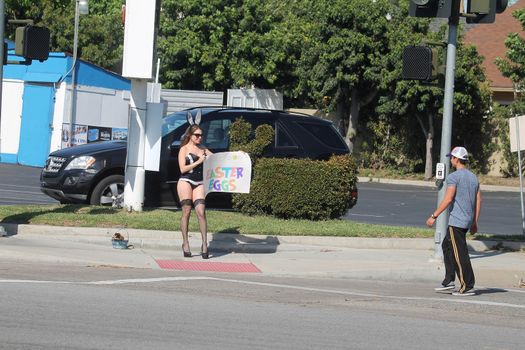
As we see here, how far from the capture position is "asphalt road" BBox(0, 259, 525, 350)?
776cm

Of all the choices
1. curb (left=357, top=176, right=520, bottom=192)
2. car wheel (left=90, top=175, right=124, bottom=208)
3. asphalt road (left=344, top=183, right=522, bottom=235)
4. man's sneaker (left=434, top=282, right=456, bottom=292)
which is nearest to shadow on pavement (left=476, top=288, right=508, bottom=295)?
man's sneaker (left=434, top=282, right=456, bottom=292)

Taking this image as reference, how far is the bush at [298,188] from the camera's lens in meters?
15.8

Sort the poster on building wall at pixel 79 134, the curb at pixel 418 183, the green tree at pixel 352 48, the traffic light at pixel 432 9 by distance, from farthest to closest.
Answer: the green tree at pixel 352 48
the poster on building wall at pixel 79 134
the curb at pixel 418 183
the traffic light at pixel 432 9

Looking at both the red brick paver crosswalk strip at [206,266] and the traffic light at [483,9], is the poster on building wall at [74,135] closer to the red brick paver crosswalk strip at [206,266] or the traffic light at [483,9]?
the red brick paver crosswalk strip at [206,266]

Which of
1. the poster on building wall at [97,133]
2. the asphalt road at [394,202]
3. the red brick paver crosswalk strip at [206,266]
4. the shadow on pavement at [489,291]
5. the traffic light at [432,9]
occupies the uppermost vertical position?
the traffic light at [432,9]

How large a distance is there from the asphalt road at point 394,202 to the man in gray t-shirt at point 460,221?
791cm

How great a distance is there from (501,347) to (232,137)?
28.4 feet

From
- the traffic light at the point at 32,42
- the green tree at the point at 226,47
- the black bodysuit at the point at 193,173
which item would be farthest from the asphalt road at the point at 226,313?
the green tree at the point at 226,47

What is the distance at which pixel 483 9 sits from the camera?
1302cm

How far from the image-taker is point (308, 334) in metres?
8.23

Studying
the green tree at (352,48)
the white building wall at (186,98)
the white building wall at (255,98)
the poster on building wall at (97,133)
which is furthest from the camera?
the white building wall at (255,98)

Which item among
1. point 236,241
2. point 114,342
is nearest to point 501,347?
point 114,342

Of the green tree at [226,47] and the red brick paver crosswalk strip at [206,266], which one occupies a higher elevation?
the green tree at [226,47]

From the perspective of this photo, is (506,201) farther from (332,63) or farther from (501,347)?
(501,347)
